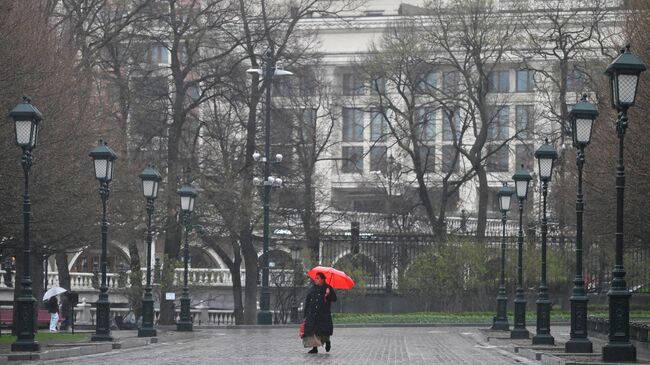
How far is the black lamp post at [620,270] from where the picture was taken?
73.5 ft

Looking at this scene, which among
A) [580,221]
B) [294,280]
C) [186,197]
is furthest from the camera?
[294,280]

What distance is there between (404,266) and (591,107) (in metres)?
30.6

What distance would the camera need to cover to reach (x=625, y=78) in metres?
22.6

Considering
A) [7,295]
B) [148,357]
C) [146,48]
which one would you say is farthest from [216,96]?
[148,357]

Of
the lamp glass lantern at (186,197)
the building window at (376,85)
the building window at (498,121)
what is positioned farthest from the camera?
the building window at (498,121)

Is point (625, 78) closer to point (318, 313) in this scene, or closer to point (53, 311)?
point (318, 313)

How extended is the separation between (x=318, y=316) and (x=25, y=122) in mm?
6611

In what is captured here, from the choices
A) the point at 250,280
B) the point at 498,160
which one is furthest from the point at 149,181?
the point at 498,160

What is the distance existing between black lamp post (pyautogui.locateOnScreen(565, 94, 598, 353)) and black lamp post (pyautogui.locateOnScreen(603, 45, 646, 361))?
11.6 feet

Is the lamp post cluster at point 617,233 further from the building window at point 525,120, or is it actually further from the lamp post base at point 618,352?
the building window at point 525,120

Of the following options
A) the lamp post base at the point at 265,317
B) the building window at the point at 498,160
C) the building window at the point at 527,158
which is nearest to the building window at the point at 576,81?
the building window at the point at 498,160

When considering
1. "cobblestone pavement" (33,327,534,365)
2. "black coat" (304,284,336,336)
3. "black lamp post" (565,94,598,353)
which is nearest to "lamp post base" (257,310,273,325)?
"cobblestone pavement" (33,327,534,365)

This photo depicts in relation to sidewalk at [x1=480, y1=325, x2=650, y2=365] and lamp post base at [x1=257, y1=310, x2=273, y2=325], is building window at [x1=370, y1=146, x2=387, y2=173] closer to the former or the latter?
lamp post base at [x1=257, y1=310, x2=273, y2=325]

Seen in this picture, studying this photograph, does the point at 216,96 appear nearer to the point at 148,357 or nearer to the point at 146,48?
the point at 146,48
